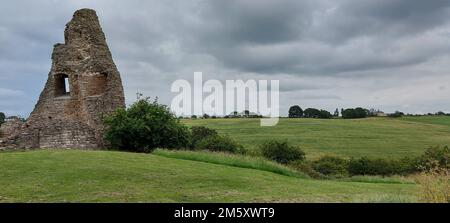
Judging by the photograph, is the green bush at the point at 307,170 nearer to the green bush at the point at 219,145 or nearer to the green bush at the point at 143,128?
the green bush at the point at 219,145

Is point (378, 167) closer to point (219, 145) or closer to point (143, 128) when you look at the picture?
point (219, 145)

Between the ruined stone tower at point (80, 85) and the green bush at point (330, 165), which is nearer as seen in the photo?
the ruined stone tower at point (80, 85)

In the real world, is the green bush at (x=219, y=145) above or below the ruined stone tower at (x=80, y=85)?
below

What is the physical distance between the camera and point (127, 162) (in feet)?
66.0

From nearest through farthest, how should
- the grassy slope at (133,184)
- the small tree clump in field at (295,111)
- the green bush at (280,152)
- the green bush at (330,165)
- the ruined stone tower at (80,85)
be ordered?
the grassy slope at (133,184), the ruined stone tower at (80,85), the green bush at (330,165), the green bush at (280,152), the small tree clump in field at (295,111)

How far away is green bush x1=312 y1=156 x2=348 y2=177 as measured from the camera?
41.4 meters

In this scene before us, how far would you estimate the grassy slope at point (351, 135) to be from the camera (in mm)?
60656

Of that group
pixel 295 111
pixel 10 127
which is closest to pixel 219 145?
pixel 10 127

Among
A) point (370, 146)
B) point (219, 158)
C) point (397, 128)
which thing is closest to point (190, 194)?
point (219, 158)

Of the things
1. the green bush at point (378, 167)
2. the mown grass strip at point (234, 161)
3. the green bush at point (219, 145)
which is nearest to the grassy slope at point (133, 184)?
the mown grass strip at point (234, 161)

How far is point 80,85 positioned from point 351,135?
2049 inches

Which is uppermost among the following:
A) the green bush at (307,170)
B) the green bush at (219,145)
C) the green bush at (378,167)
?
the green bush at (219,145)

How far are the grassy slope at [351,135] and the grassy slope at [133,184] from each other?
33500mm
